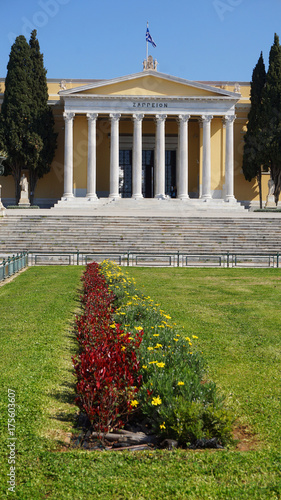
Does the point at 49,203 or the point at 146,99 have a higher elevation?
the point at 146,99

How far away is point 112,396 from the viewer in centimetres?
517

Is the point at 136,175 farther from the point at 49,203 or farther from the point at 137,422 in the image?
the point at 137,422

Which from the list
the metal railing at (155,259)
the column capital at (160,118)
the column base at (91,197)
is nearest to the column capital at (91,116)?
the column capital at (160,118)

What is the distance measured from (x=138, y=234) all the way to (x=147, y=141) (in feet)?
63.8

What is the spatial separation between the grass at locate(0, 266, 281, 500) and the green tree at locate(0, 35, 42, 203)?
30017 mm

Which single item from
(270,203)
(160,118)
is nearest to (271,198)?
(270,203)

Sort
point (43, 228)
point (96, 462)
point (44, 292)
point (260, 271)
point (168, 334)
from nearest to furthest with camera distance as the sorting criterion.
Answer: point (96, 462)
point (168, 334)
point (44, 292)
point (260, 271)
point (43, 228)

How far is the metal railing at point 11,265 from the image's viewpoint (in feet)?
54.2

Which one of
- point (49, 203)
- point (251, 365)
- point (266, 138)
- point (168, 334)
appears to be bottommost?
point (251, 365)

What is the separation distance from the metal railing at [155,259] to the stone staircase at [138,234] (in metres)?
2.01

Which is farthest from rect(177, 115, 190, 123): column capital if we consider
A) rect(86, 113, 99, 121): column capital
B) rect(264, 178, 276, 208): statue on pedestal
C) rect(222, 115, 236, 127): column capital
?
rect(264, 178, 276, 208): statue on pedestal

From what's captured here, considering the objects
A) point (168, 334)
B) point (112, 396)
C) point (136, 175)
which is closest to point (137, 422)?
point (112, 396)

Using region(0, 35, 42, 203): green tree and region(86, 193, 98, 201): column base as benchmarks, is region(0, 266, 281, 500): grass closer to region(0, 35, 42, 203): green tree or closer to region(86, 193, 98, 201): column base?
region(86, 193, 98, 201): column base

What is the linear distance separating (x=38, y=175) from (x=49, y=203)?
3.36 meters
